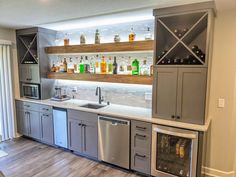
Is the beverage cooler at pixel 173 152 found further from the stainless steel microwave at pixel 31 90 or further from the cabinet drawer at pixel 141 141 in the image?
the stainless steel microwave at pixel 31 90

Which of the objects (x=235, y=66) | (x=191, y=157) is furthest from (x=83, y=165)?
(x=235, y=66)

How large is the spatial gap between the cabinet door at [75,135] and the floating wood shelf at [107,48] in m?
1.35

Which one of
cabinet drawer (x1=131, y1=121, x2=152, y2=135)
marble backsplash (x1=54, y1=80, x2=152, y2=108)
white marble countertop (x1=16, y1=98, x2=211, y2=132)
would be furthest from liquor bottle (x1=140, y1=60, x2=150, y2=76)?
cabinet drawer (x1=131, y1=121, x2=152, y2=135)

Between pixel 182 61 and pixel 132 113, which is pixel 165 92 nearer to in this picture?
pixel 182 61

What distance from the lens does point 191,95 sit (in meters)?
2.40

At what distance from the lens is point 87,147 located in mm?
3248

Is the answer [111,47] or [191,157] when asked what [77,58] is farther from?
[191,157]

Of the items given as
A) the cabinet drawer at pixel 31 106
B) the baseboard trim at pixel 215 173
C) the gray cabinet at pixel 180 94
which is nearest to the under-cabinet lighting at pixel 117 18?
the gray cabinet at pixel 180 94

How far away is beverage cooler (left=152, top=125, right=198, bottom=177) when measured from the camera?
237 centimetres

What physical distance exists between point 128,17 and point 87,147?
92.0 inches

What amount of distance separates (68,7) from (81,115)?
1761mm

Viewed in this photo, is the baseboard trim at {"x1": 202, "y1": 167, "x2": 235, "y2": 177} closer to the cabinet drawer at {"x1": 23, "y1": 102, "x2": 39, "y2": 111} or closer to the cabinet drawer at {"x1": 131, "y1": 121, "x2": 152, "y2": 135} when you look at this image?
the cabinet drawer at {"x1": 131, "y1": 121, "x2": 152, "y2": 135}

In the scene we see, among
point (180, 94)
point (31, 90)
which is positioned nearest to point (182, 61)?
point (180, 94)

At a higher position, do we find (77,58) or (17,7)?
(17,7)
